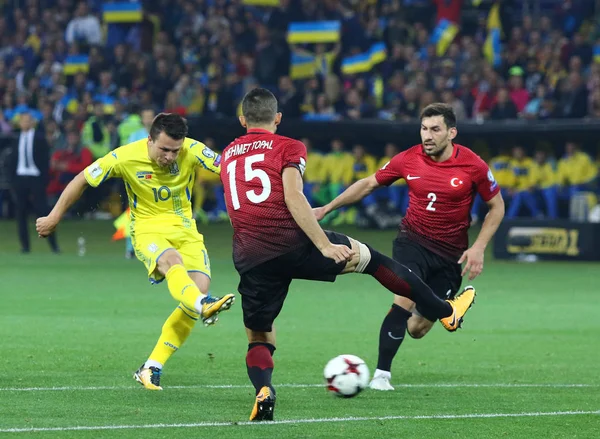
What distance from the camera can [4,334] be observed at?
11.5 m

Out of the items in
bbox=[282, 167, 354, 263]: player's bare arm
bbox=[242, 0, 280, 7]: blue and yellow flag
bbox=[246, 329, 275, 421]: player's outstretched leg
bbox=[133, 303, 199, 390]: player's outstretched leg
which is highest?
bbox=[282, 167, 354, 263]: player's bare arm

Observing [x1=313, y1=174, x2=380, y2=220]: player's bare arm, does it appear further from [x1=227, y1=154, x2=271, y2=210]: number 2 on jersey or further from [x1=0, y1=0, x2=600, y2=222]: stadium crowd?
[x1=0, y1=0, x2=600, y2=222]: stadium crowd

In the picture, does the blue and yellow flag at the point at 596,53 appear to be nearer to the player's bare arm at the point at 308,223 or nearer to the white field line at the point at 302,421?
the white field line at the point at 302,421

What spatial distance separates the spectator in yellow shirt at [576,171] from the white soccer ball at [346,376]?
17.3 metres

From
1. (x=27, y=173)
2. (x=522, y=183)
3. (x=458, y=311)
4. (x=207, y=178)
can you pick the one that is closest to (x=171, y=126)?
(x=458, y=311)

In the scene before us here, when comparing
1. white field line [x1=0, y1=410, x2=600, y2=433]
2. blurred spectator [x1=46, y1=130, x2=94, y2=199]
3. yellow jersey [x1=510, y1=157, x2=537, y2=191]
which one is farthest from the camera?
blurred spectator [x1=46, y1=130, x2=94, y2=199]

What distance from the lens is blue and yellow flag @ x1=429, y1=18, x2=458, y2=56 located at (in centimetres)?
2742

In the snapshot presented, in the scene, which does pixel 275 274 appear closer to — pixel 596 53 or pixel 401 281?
pixel 401 281

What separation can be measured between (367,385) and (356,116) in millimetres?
18214

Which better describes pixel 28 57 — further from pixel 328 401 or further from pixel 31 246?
pixel 328 401

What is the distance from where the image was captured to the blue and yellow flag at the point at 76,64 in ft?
102

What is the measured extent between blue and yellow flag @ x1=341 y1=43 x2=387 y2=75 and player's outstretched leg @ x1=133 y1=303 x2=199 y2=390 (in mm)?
19415

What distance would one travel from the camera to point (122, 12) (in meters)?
31.3

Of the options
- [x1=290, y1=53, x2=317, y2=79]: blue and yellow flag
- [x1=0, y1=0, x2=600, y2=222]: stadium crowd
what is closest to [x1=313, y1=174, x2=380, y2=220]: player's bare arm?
[x1=0, y1=0, x2=600, y2=222]: stadium crowd
